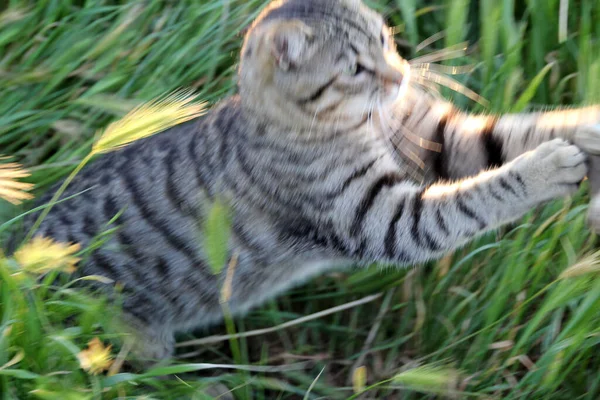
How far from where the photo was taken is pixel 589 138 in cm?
214

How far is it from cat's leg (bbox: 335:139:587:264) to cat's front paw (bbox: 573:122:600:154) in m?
0.02

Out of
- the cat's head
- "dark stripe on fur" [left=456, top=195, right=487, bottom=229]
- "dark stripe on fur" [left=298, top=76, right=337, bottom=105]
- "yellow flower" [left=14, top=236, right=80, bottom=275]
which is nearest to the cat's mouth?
the cat's head

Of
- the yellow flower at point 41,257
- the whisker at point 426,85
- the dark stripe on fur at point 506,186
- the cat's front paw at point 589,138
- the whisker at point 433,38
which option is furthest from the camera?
the whisker at point 433,38

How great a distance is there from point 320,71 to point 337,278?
87 cm

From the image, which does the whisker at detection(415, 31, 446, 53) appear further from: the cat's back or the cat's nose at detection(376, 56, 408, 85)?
the cat's back

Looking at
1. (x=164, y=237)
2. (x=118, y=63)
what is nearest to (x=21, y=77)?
(x=118, y=63)

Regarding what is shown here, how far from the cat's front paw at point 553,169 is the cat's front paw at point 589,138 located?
2 centimetres

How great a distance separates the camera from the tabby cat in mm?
2301

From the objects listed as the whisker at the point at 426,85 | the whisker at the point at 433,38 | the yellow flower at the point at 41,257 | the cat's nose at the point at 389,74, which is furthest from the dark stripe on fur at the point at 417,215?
the yellow flower at the point at 41,257

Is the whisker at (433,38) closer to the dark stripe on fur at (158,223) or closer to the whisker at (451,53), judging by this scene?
the whisker at (451,53)

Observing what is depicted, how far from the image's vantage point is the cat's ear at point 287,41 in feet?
7.45

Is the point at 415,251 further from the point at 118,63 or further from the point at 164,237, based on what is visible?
the point at 118,63

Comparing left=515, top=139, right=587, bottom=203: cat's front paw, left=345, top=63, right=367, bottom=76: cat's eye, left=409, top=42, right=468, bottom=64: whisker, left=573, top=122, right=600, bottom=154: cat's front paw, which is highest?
left=345, top=63, right=367, bottom=76: cat's eye

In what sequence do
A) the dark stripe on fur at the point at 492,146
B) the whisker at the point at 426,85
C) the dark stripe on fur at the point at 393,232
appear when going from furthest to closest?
1. the whisker at the point at 426,85
2. the dark stripe on fur at the point at 492,146
3. the dark stripe on fur at the point at 393,232
